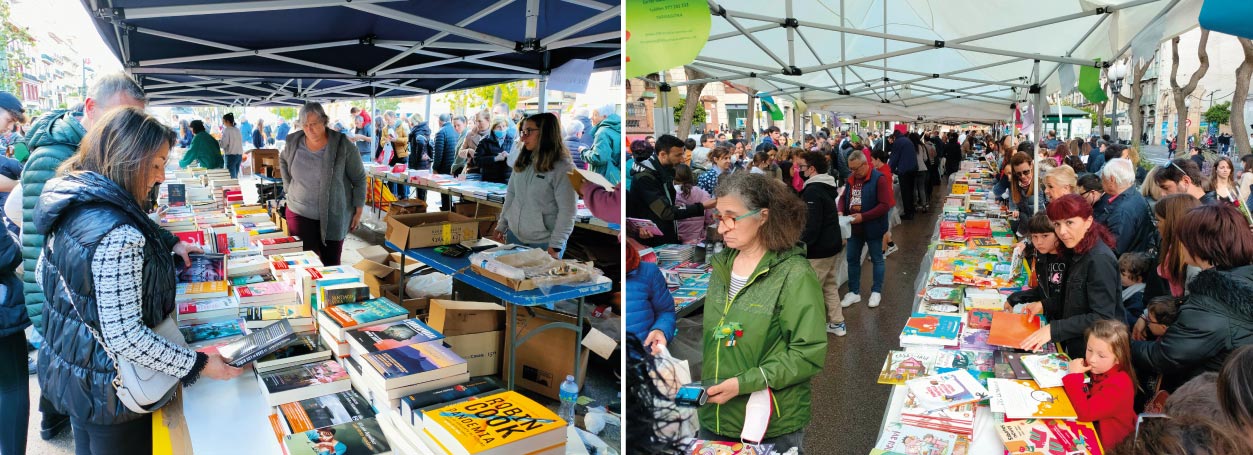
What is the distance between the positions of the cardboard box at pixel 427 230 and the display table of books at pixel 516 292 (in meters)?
0.09

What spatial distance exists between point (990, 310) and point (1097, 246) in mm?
741

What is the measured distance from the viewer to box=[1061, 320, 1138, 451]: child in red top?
2.04 metres

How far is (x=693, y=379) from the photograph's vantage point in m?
1.73

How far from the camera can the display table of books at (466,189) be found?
5.85 meters

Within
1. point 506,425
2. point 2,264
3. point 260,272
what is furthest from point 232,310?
point 506,425

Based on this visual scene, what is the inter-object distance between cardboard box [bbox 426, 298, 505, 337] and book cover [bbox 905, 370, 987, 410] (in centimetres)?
192

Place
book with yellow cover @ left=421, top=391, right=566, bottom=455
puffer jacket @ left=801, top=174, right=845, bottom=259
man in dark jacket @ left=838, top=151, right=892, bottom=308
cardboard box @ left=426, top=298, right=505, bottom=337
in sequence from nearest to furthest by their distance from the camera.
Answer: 1. book with yellow cover @ left=421, top=391, right=566, bottom=455
2. cardboard box @ left=426, top=298, right=505, bottom=337
3. puffer jacket @ left=801, top=174, right=845, bottom=259
4. man in dark jacket @ left=838, top=151, right=892, bottom=308

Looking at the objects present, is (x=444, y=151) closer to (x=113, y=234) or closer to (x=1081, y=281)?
(x=113, y=234)

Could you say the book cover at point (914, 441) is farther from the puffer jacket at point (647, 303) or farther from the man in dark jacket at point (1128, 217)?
the man in dark jacket at point (1128, 217)

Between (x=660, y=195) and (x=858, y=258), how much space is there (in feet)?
10.2

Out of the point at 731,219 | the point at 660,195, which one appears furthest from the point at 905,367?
the point at 660,195

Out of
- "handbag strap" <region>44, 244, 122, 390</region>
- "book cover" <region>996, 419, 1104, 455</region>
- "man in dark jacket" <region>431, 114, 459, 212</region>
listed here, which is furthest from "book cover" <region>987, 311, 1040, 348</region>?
"man in dark jacket" <region>431, 114, 459, 212</region>

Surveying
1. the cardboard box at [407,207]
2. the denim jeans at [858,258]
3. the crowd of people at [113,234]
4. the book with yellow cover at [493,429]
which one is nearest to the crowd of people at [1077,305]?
the book with yellow cover at [493,429]

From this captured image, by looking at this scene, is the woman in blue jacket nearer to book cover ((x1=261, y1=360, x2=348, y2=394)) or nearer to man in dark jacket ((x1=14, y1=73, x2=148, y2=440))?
book cover ((x1=261, y1=360, x2=348, y2=394))
